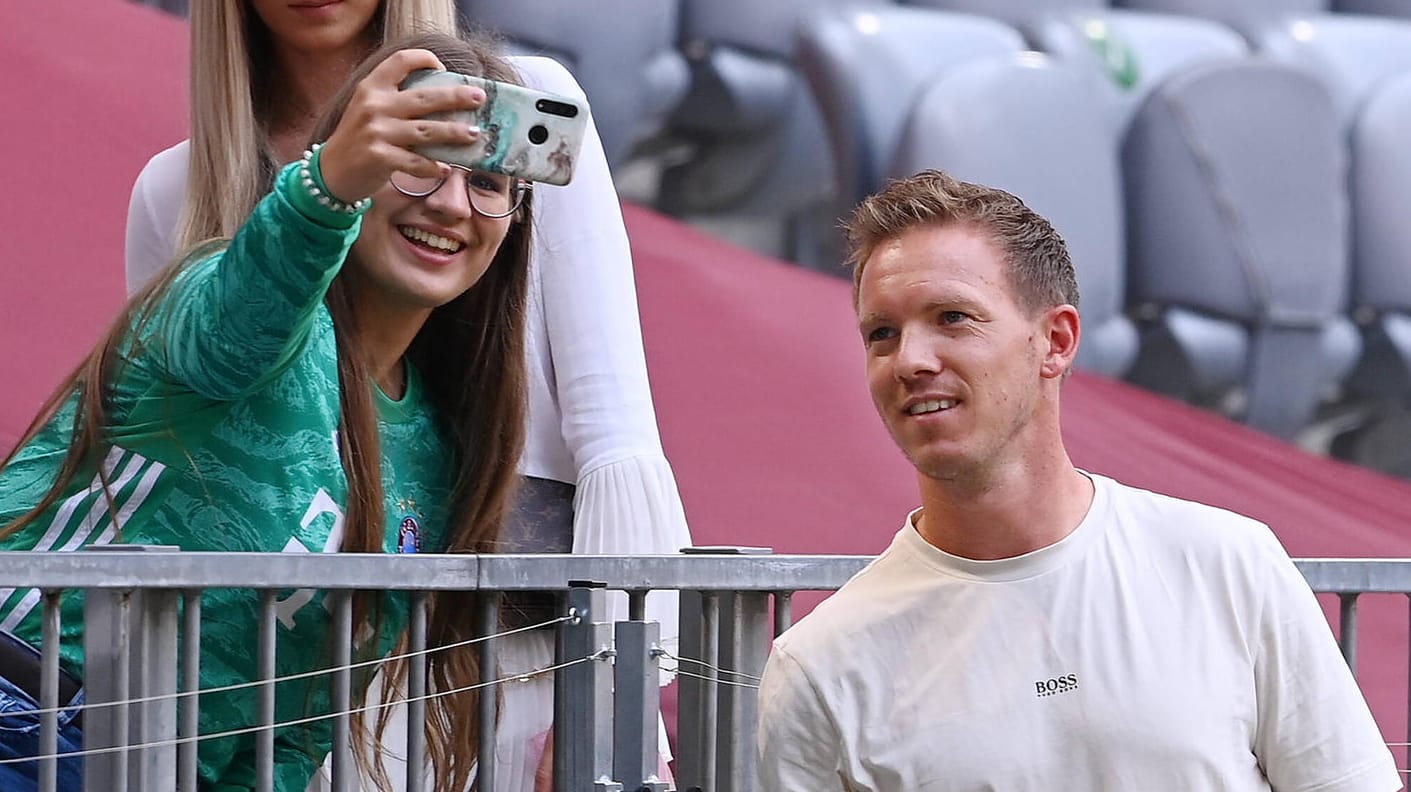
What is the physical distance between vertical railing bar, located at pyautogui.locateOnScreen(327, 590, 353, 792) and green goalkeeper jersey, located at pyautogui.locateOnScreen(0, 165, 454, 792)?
51 mm

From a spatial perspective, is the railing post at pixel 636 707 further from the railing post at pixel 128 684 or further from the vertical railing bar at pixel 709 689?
the railing post at pixel 128 684

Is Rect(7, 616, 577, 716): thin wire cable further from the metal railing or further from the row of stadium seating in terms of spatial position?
the row of stadium seating

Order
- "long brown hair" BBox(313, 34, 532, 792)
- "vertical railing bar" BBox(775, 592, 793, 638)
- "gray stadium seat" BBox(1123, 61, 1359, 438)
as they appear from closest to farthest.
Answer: "long brown hair" BBox(313, 34, 532, 792) < "vertical railing bar" BBox(775, 592, 793, 638) < "gray stadium seat" BBox(1123, 61, 1359, 438)

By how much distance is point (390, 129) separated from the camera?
1.64 metres

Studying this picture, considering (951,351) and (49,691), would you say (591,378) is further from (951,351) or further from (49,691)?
(49,691)

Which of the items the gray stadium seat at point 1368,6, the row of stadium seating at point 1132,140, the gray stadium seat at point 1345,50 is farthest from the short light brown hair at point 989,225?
the gray stadium seat at point 1368,6

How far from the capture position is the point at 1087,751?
1774 millimetres

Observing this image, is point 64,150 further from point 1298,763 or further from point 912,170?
Answer: point 1298,763

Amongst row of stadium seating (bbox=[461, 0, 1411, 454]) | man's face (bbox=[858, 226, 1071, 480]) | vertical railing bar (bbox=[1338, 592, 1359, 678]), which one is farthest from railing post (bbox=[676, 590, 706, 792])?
row of stadium seating (bbox=[461, 0, 1411, 454])

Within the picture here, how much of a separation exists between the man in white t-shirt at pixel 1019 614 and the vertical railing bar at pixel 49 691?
69cm

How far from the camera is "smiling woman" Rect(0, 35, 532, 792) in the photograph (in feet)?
5.49

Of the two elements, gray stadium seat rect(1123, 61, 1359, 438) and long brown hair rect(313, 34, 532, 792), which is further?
gray stadium seat rect(1123, 61, 1359, 438)

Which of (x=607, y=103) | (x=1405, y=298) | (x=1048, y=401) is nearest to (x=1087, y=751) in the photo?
(x=1048, y=401)

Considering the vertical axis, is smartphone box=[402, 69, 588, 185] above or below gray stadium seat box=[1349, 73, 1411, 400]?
below
